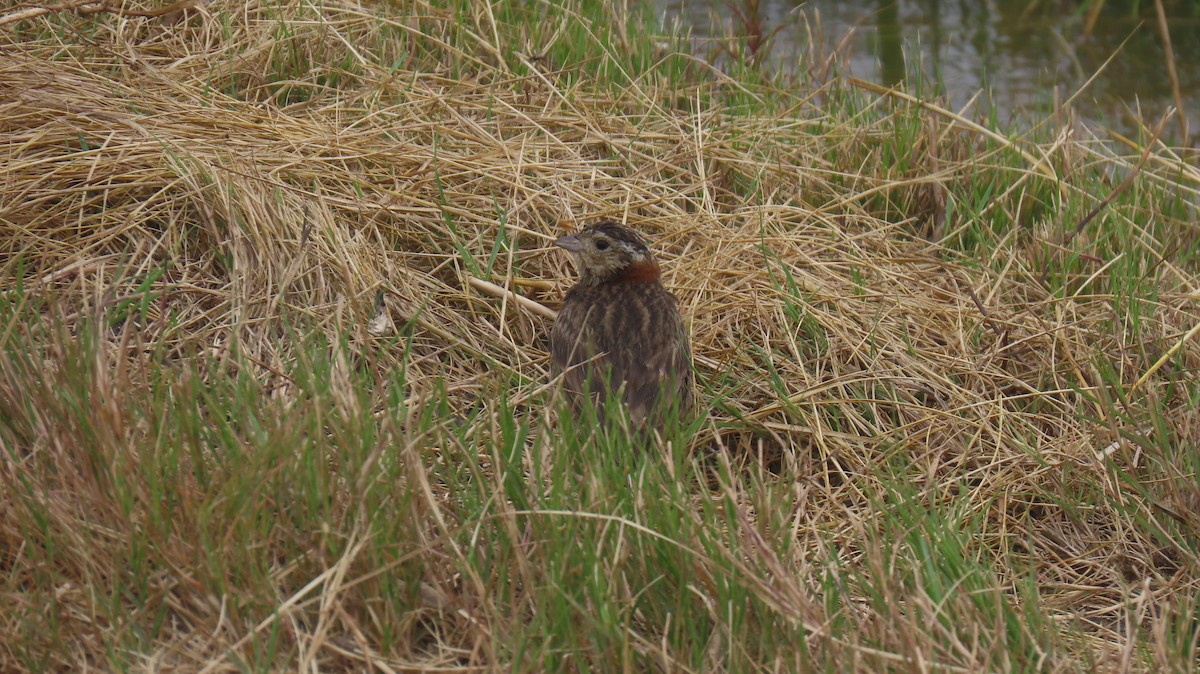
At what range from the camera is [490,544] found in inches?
135

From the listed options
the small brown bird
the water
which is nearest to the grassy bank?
the small brown bird

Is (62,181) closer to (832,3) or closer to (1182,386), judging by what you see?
(1182,386)

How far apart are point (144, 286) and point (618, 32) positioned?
10.7ft

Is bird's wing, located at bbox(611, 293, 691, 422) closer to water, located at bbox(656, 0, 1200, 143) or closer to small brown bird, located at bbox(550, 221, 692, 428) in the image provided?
small brown bird, located at bbox(550, 221, 692, 428)

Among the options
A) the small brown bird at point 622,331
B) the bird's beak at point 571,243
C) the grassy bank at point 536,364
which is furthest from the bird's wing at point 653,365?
the bird's beak at point 571,243

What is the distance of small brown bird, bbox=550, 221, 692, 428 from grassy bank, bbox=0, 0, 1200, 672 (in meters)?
0.18

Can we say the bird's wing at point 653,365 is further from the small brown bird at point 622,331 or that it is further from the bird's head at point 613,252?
the bird's head at point 613,252

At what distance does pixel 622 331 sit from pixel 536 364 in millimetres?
472

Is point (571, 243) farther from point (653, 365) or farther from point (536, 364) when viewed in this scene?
point (653, 365)

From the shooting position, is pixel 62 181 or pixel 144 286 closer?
pixel 144 286

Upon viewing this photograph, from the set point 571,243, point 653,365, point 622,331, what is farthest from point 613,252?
point 653,365

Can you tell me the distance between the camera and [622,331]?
180 inches

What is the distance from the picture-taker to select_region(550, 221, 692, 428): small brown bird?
14.5 feet

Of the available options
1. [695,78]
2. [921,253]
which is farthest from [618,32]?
[921,253]
